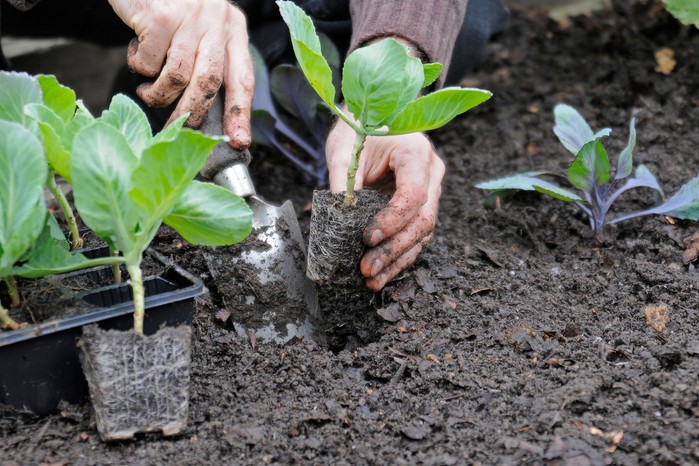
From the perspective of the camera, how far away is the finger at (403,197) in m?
1.49

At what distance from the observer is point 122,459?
114 centimetres

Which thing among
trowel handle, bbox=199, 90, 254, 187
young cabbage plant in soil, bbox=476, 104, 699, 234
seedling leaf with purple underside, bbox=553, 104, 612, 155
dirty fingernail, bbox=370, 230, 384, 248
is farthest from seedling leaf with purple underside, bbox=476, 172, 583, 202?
trowel handle, bbox=199, 90, 254, 187

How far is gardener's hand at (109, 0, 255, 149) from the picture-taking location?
1570mm

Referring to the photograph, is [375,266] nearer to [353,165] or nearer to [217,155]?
[353,165]

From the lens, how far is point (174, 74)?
1557 millimetres

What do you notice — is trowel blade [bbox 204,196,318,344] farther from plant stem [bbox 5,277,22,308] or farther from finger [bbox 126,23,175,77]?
plant stem [bbox 5,277,22,308]

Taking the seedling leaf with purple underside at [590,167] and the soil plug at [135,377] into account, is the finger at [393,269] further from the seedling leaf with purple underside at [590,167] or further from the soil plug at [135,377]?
the soil plug at [135,377]

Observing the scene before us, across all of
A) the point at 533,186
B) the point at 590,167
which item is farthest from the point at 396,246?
the point at 590,167

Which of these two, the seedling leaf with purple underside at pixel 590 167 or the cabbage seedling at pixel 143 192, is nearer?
the cabbage seedling at pixel 143 192

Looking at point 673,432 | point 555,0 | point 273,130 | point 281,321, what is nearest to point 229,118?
point 281,321

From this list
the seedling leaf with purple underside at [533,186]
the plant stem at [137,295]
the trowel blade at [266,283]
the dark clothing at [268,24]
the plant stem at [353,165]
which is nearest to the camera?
the plant stem at [137,295]

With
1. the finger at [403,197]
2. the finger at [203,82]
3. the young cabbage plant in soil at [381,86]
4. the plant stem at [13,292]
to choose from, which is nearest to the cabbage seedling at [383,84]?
the young cabbage plant in soil at [381,86]

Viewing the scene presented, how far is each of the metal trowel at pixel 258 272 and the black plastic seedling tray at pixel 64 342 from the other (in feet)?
1.16

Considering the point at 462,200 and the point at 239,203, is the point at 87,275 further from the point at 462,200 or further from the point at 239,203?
the point at 462,200
